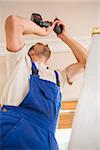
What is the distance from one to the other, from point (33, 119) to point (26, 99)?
67mm

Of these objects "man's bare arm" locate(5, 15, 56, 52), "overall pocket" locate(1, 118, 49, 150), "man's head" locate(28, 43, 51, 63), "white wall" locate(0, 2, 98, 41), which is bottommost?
"overall pocket" locate(1, 118, 49, 150)

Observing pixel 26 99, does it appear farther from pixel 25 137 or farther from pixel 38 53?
pixel 38 53

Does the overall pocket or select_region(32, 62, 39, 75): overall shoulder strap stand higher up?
select_region(32, 62, 39, 75): overall shoulder strap

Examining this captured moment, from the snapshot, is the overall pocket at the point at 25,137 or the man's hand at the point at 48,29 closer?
the overall pocket at the point at 25,137

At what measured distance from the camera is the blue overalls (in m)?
0.75

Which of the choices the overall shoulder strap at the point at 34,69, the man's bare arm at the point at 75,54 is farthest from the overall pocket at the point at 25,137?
the man's bare arm at the point at 75,54

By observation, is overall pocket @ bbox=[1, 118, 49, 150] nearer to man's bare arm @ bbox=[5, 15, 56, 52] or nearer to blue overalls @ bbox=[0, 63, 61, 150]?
blue overalls @ bbox=[0, 63, 61, 150]

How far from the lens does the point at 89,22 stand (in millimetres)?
1340

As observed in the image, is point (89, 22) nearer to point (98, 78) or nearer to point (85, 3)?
point (85, 3)

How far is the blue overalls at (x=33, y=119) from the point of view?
29.5 inches

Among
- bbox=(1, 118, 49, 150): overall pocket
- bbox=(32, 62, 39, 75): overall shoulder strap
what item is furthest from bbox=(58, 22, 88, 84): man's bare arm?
bbox=(1, 118, 49, 150): overall pocket

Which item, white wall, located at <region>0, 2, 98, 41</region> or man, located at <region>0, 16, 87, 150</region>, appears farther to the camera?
white wall, located at <region>0, 2, 98, 41</region>

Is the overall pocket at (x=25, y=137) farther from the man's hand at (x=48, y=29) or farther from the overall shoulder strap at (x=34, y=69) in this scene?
the man's hand at (x=48, y=29)

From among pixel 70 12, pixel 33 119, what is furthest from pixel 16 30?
pixel 70 12
